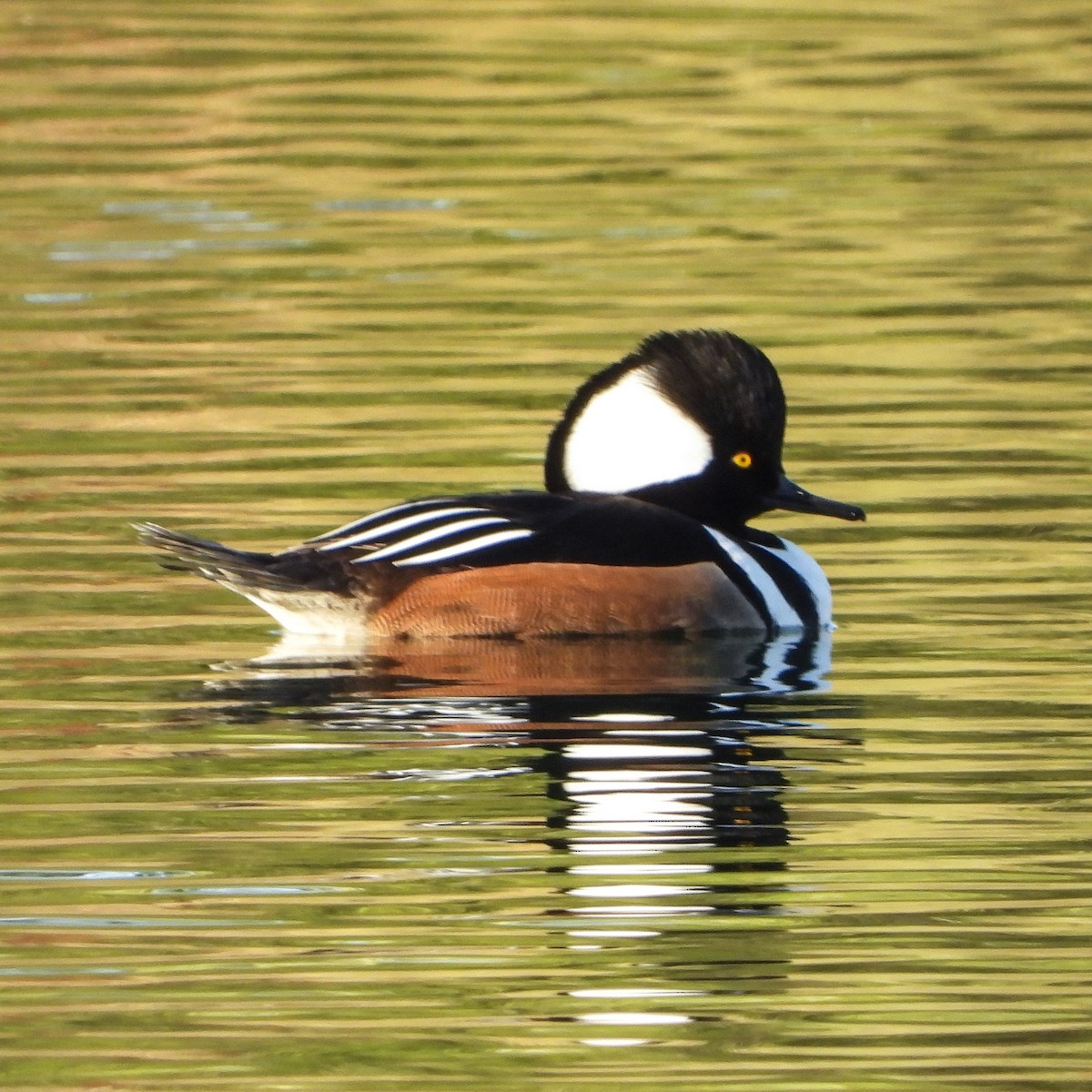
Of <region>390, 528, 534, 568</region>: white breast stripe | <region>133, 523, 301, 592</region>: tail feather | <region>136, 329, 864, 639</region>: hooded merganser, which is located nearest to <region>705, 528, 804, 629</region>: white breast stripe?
<region>136, 329, 864, 639</region>: hooded merganser

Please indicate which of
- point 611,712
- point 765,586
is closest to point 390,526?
point 765,586

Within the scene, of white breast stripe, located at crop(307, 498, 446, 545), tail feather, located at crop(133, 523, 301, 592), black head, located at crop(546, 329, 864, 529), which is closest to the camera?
tail feather, located at crop(133, 523, 301, 592)

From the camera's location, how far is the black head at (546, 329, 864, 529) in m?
9.62

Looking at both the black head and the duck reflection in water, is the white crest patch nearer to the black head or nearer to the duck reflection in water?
the black head

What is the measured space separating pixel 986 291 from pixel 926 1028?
9.50 meters

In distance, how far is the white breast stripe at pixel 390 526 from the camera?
9258 mm

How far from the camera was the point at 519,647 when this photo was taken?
920 cm

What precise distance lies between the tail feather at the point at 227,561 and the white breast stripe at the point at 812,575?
1.66 metres

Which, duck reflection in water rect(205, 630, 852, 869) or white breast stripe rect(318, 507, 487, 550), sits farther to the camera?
white breast stripe rect(318, 507, 487, 550)

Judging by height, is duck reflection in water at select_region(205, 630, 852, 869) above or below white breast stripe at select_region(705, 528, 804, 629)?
below

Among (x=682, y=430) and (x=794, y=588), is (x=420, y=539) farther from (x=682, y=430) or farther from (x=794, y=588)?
(x=794, y=588)

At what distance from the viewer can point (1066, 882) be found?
6641mm

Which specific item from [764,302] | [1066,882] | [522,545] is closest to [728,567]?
[522,545]

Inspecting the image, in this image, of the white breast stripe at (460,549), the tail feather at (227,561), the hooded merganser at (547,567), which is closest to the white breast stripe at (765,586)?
the hooded merganser at (547,567)
